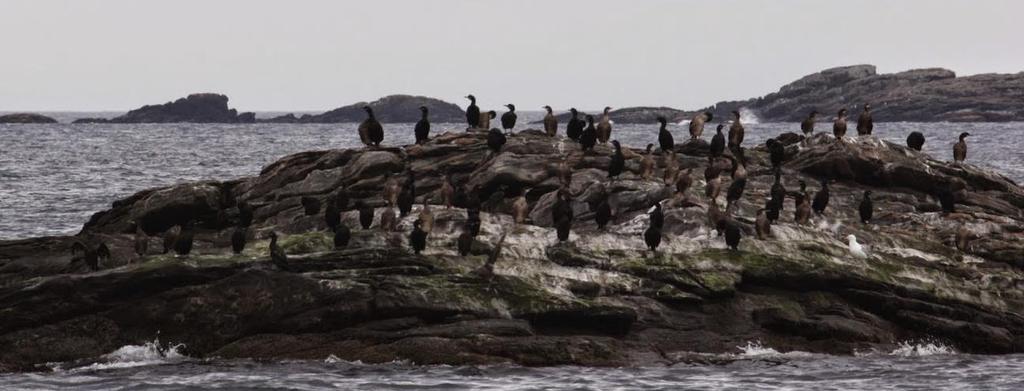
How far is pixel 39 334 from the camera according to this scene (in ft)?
97.1

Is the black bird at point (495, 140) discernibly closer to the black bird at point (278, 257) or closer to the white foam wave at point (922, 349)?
the black bird at point (278, 257)

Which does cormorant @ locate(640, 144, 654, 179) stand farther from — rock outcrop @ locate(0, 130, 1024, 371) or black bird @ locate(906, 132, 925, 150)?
black bird @ locate(906, 132, 925, 150)

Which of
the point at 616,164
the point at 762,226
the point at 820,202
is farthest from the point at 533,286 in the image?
the point at 820,202

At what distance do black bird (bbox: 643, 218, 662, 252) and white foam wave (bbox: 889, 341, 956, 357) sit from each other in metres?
5.71

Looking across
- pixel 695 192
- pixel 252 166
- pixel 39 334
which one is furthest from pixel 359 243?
pixel 252 166

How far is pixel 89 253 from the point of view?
31984mm

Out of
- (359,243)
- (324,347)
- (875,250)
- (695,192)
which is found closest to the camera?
(324,347)

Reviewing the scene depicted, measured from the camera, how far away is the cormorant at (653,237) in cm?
3222

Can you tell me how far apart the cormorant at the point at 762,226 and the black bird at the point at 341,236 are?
31.3 ft

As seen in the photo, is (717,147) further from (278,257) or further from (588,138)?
(278,257)

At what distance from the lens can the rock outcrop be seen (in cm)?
2953

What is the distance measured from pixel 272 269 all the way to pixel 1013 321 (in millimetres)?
16732

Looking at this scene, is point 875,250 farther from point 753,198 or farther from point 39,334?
point 39,334

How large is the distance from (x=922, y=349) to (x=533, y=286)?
8689mm
